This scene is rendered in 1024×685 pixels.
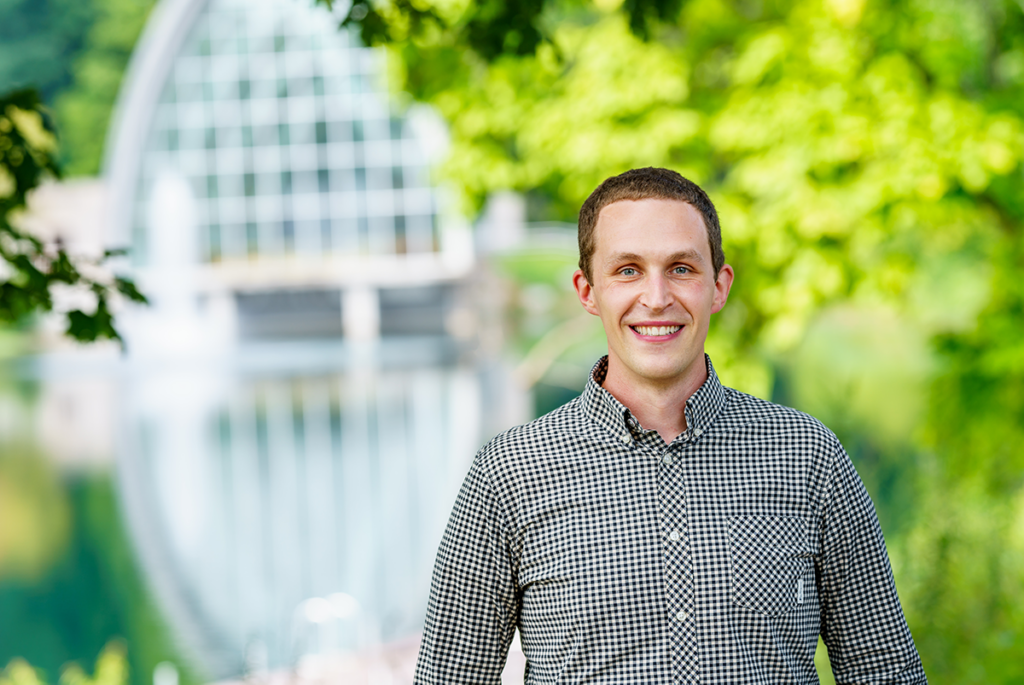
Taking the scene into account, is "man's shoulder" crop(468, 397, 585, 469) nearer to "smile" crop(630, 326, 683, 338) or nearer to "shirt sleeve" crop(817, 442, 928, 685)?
"smile" crop(630, 326, 683, 338)

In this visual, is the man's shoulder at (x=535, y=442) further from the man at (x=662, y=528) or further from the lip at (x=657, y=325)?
the lip at (x=657, y=325)

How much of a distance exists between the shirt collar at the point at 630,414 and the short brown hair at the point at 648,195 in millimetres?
170

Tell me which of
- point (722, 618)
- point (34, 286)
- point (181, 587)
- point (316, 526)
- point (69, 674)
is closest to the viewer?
point (722, 618)

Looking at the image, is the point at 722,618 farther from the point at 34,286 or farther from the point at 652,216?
the point at 34,286

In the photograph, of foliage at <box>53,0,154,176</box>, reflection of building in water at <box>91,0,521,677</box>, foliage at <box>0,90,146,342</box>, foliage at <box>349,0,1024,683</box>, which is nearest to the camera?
foliage at <box>0,90,146,342</box>

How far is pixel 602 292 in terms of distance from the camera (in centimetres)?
160

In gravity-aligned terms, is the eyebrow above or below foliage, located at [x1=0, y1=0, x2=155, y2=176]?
below

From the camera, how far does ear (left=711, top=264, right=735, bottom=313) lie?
5.41 feet

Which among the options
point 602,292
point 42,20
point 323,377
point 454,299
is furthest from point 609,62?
point 42,20

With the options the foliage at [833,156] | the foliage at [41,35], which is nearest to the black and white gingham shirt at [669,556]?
the foliage at [833,156]

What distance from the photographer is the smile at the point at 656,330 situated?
156 cm

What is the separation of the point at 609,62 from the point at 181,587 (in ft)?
19.7

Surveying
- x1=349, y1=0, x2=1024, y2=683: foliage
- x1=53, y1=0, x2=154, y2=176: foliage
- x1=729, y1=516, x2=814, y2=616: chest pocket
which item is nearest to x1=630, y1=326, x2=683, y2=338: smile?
x1=729, y1=516, x2=814, y2=616: chest pocket

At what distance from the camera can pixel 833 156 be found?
22.9ft
